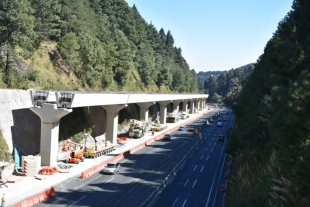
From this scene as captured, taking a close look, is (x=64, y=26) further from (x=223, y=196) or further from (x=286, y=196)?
(x=286, y=196)

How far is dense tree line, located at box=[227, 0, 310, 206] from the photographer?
14711 mm

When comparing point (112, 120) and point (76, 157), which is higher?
point (112, 120)

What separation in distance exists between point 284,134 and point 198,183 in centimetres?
1790

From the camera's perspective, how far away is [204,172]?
37.3m

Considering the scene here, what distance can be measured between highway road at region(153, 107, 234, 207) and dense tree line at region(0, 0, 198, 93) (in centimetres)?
2053

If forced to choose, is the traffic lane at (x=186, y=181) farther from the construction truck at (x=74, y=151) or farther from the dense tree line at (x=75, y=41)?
the dense tree line at (x=75, y=41)

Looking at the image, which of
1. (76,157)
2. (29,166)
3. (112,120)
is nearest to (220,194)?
(76,157)

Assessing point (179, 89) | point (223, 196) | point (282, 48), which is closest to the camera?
point (282, 48)

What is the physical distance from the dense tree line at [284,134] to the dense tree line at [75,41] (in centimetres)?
2577

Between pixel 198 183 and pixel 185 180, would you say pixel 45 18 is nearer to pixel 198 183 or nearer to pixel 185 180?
pixel 185 180

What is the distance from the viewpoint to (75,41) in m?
55.9

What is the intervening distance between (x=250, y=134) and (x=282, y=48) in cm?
1147

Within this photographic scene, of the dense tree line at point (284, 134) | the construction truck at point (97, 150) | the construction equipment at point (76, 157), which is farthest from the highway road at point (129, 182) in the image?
the dense tree line at point (284, 134)

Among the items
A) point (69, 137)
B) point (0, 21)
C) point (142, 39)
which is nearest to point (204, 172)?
point (69, 137)
